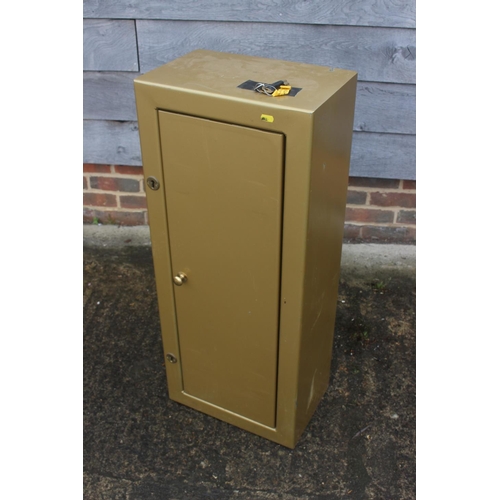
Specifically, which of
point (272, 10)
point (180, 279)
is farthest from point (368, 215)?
point (180, 279)

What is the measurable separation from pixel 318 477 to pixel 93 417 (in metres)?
0.92

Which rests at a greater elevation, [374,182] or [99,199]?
[374,182]

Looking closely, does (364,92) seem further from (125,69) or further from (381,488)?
(381,488)

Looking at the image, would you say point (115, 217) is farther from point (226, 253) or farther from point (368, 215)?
point (226, 253)

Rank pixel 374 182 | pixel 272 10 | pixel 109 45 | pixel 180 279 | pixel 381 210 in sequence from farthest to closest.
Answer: pixel 381 210 → pixel 374 182 → pixel 109 45 → pixel 272 10 → pixel 180 279

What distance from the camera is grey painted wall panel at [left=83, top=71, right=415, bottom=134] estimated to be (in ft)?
9.24

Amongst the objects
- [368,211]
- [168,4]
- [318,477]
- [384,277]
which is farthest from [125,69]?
[318,477]

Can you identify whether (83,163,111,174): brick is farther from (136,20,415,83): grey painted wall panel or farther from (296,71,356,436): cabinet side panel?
(296,71,356,436): cabinet side panel

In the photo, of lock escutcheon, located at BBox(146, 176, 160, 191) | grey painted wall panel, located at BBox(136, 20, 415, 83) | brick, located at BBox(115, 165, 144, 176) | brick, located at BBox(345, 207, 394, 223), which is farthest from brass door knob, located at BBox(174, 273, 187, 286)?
brick, located at BBox(345, 207, 394, 223)

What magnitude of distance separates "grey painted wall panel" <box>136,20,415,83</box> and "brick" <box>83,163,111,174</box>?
0.77m

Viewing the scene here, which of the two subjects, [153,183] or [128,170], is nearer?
[153,183]

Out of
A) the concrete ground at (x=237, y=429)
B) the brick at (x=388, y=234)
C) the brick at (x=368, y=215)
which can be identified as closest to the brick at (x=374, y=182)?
the brick at (x=368, y=215)

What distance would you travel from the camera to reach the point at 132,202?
3.39 metres

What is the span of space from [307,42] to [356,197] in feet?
2.95
